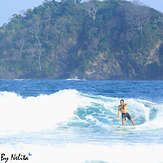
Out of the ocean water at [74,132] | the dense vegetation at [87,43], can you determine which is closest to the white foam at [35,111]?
the ocean water at [74,132]

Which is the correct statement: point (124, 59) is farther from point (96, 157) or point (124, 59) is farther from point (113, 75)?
point (96, 157)

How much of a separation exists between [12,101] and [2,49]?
91637mm

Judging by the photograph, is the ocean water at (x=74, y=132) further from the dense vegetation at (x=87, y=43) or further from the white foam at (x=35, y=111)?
the dense vegetation at (x=87, y=43)

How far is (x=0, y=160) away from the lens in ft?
29.9

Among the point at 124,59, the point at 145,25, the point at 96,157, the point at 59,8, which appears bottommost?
the point at 96,157

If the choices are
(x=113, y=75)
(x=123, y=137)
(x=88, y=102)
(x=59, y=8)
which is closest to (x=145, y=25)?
(x=113, y=75)

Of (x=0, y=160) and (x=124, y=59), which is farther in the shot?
(x=124, y=59)

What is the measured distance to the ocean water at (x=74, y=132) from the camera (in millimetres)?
9555

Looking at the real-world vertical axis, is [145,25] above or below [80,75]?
above

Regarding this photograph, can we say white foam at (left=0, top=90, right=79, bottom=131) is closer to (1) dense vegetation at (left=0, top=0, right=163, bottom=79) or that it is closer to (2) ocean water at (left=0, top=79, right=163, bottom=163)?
(2) ocean water at (left=0, top=79, right=163, bottom=163)

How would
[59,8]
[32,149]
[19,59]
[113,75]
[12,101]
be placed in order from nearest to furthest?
[32,149] < [12,101] < [113,75] < [19,59] < [59,8]

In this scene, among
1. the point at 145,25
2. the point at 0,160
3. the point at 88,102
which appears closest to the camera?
the point at 0,160

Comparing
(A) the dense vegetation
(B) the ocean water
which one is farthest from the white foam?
(A) the dense vegetation

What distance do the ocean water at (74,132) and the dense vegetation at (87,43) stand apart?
217 feet
